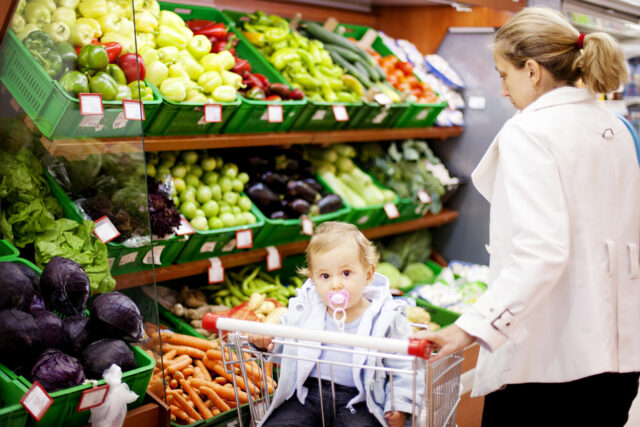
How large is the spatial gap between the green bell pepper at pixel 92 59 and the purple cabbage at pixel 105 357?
84 centimetres

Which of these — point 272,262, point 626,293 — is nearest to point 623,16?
point 272,262

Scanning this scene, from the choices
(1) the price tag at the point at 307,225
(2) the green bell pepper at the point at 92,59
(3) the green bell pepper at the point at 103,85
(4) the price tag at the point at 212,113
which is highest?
(2) the green bell pepper at the point at 92,59

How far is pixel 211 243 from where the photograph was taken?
10.2 ft

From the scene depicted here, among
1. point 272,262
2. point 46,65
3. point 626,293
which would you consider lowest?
point 272,262

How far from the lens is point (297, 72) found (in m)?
3.69

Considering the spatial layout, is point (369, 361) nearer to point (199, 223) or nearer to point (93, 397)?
point (93, 397)

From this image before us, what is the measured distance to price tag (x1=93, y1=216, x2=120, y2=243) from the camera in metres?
2.05

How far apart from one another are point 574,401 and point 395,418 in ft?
→ 1.65

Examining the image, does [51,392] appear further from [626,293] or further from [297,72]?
[297,72]

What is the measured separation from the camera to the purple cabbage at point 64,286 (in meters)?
1.90

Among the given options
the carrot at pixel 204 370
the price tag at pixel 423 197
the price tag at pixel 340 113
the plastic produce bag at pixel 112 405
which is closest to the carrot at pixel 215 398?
the carrot at pixel 204 370

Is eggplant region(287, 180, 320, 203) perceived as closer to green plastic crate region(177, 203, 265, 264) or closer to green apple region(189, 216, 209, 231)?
green plastic crate region(177, 203, 265, 264)

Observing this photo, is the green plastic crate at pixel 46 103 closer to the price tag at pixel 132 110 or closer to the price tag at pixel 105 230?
the price tag at pixel 132 110

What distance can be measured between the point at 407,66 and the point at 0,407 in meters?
3.58
